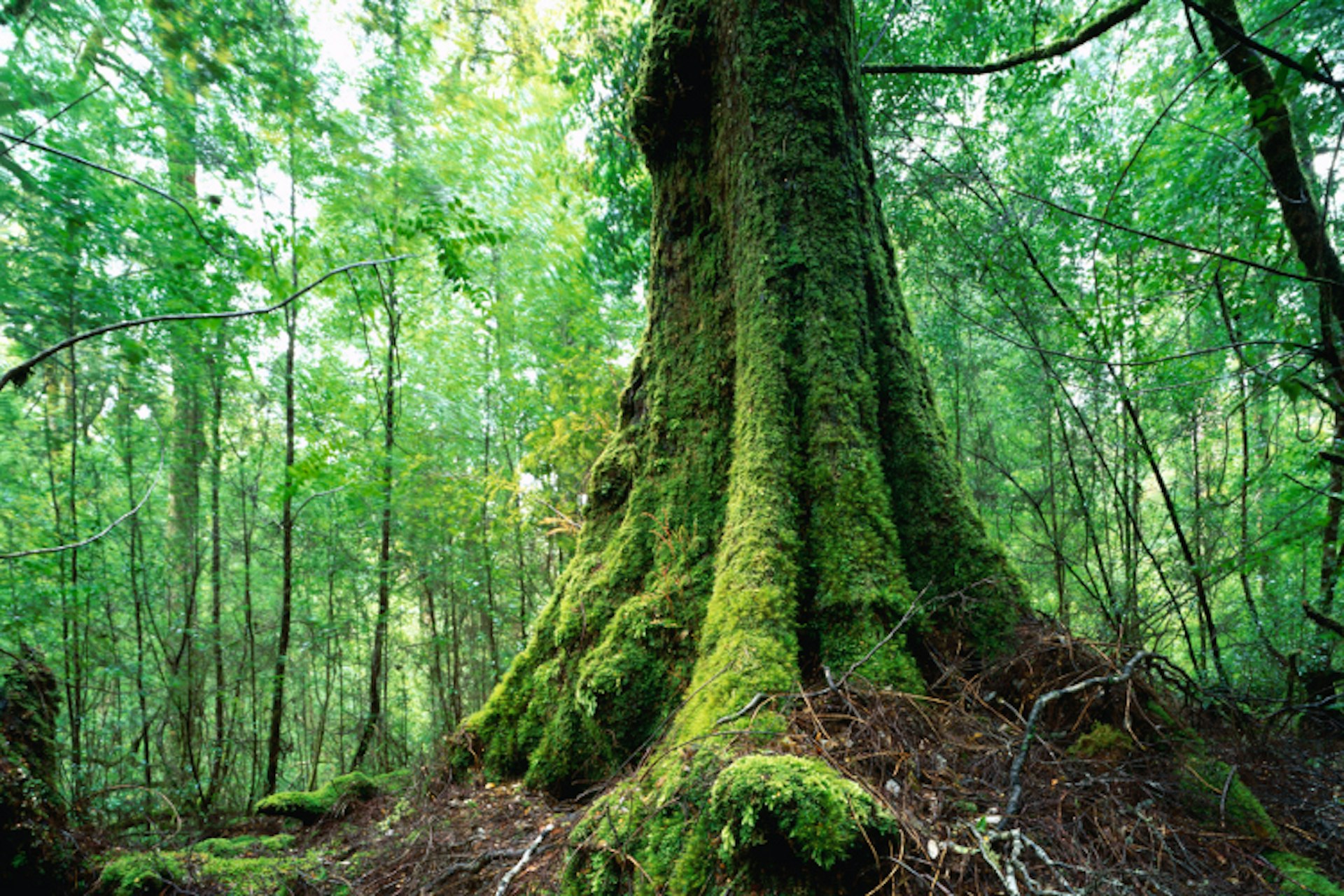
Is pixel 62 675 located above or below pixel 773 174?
below

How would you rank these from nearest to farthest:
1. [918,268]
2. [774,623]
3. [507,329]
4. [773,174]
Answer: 1. [774,623]
2. [773,174]
3. [918,268]
4. [507,329]

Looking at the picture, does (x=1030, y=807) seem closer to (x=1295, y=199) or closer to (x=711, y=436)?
(x=711, y=436)

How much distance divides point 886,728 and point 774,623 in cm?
59

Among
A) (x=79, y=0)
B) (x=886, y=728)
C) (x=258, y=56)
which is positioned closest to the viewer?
(x=886, y=728)

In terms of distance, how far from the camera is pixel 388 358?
23.0 ft

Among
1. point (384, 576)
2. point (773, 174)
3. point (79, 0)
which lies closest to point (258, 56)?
point (79, 0)

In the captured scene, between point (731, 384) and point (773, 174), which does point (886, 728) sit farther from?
point (773, 174)

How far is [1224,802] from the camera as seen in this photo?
1812mm

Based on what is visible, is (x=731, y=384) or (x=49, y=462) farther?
(x=49, y=462)

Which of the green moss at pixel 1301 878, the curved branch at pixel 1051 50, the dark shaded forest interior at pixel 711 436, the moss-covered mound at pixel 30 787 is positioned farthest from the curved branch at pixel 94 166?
the curved branch at pixel 1051 50

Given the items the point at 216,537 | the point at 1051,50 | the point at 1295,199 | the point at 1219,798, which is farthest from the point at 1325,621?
the point at 216,537

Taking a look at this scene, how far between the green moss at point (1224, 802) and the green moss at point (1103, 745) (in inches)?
5.9

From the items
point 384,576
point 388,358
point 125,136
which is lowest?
point 384,576

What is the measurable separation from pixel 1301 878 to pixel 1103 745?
0.51 meters
